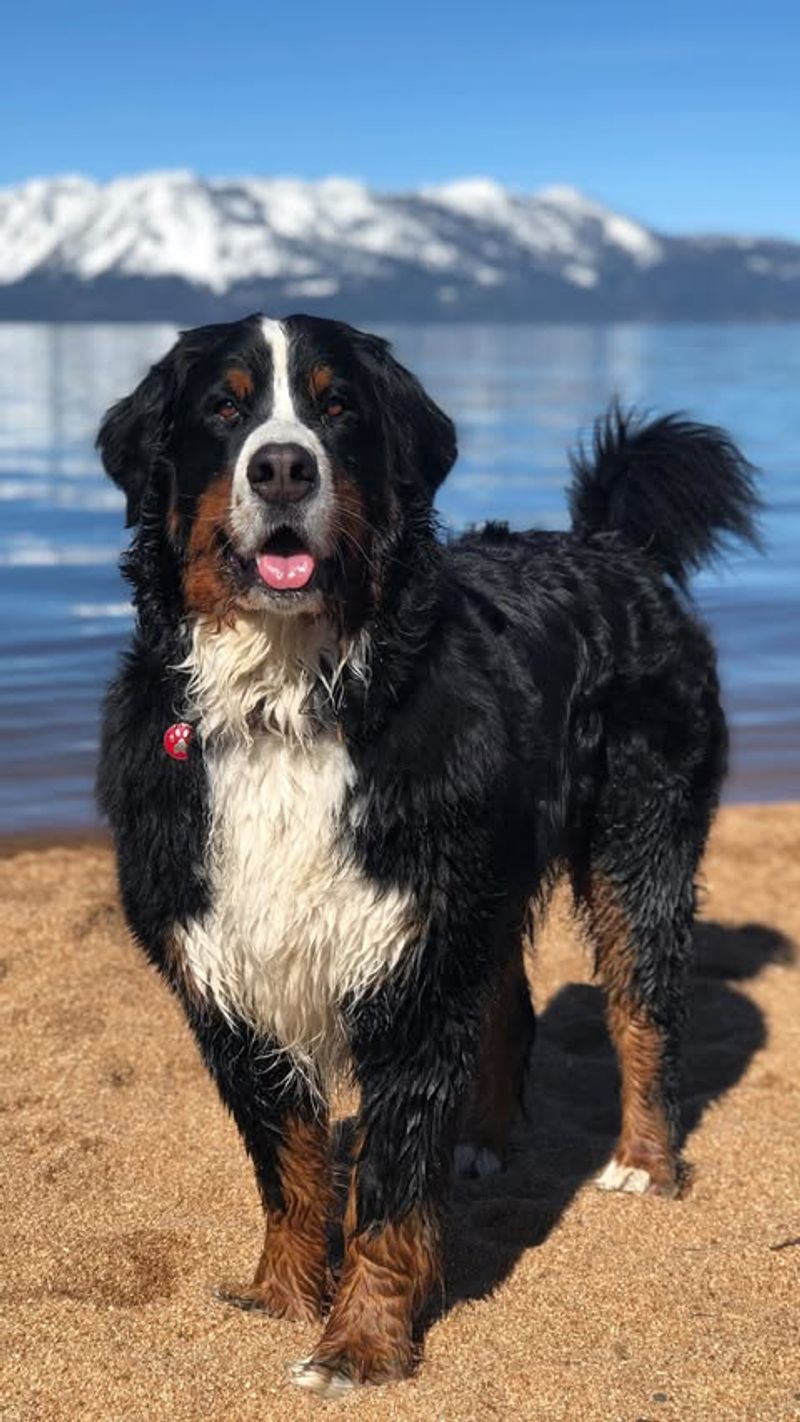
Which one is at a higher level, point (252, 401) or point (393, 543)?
point (252, 401)

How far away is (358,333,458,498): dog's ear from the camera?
3537 mm

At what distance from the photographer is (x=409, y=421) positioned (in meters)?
3.57

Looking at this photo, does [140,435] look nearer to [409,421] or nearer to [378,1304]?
[409,421]

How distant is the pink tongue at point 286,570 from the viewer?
10.5 feet

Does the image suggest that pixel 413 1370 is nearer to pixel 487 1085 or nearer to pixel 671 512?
pixel 487 1085

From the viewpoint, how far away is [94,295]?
633ft

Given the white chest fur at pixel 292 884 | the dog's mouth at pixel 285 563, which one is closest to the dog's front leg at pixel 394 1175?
the white chest fur at pixel 292 884

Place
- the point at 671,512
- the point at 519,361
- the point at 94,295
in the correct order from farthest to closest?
the point at 94,295 → the point at 519,361 → the point at 671,512

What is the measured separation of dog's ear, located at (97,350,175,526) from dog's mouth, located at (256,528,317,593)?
0.38 m

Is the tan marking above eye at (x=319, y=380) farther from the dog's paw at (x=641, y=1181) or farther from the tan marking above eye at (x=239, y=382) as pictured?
the dog's paw at (x=641, y=1181)

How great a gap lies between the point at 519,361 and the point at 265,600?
57.4m

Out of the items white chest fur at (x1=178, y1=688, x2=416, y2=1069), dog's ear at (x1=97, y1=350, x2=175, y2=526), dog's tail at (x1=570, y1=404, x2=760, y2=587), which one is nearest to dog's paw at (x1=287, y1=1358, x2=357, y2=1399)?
white chest fur at (x1=178, y1=688, x2=416, y2=1069)

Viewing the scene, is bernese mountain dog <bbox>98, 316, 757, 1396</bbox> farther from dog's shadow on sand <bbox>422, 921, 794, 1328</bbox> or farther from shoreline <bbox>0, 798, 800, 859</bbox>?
shoreline <bbox>0, 798, 800, 859</bbox>

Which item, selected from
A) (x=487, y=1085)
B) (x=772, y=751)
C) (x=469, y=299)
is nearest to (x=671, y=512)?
(x=487, y=1085)
